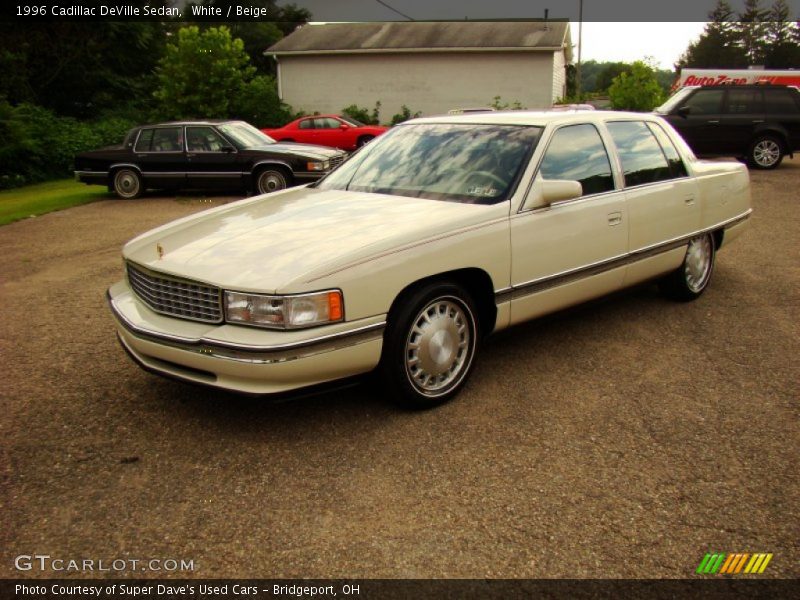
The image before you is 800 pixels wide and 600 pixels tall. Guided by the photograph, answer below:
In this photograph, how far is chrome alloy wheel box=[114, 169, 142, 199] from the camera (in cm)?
1361

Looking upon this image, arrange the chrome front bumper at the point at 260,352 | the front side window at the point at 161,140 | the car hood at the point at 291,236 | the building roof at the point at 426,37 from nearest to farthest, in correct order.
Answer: the chrome front bumper at the point at 260,352, the car hood at the point at 291,236, the front side window at the point at 161,140, the building roof at the point at 426,37

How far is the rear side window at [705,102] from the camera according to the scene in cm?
1544

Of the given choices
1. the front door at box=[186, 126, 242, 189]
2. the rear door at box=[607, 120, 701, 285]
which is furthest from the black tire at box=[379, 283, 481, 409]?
the front door at box=[186, 126, 242, 189]

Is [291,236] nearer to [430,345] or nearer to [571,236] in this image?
[430,345]

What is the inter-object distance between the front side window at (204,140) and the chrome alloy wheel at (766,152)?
11370 millimetres

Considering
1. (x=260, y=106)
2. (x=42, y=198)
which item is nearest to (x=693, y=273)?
(x=42, y=198)

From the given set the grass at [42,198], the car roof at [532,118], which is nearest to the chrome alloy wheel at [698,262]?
the car roof at [532,118]

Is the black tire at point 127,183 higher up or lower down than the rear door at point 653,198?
lower down

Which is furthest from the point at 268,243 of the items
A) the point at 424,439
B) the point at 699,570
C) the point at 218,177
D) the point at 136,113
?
the point at 136,113

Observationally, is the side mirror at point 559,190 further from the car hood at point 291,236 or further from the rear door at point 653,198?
the rear door at point 653,198

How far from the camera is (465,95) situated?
92.1ft

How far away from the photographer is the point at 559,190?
4.14 m

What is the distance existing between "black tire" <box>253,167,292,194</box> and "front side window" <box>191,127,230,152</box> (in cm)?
97

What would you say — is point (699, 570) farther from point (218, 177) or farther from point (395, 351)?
point (218, 177)
